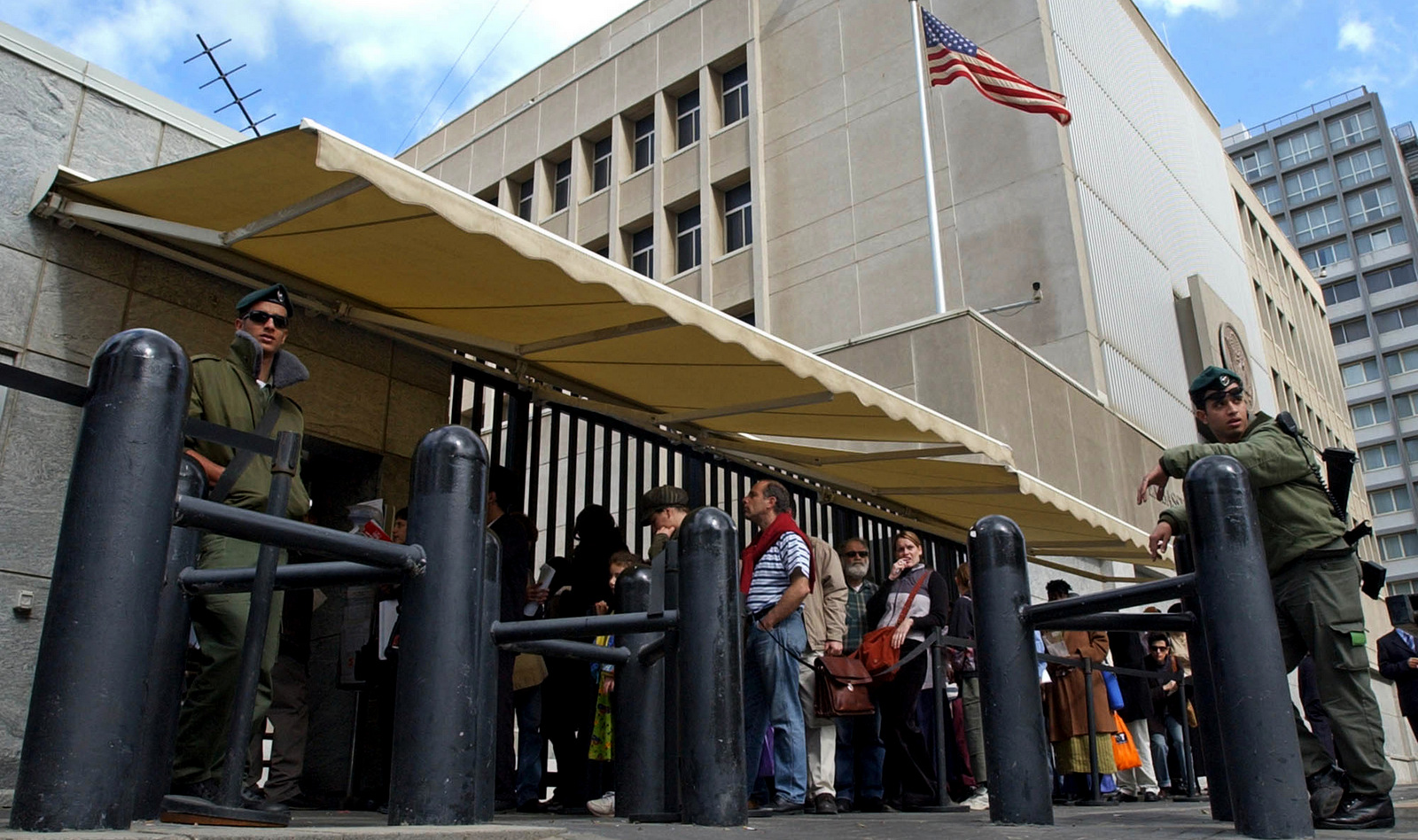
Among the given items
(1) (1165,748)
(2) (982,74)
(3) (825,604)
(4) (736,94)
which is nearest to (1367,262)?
(4) (736,94)

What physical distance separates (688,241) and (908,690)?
55.2 feet

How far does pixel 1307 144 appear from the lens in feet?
283

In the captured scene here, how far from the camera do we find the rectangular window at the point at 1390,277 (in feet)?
261

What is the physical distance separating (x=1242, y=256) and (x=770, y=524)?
23.5 m

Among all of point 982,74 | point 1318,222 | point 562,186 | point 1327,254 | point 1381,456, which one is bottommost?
point 982,74

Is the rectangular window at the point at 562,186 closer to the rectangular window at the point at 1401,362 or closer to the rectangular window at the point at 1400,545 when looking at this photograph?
the rectangular window at the point at 1400,545

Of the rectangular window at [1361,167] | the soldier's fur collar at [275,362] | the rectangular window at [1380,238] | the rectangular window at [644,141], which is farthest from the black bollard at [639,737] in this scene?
the rectangular window at [1361,167]

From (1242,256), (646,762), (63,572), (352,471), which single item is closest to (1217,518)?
(646,762)

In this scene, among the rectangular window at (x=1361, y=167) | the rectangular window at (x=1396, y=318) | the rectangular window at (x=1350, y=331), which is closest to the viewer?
the rectangular window at (x=1396, y=318)

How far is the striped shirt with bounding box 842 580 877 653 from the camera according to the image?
23.7 ft

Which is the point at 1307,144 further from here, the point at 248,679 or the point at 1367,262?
the point at 248,679

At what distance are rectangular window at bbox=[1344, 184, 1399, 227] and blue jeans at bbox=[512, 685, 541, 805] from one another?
9074 cm

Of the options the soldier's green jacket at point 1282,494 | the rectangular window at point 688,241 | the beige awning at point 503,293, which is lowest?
the soldier's green jacket at point 1282,494

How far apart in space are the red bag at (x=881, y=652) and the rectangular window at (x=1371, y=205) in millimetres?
89320
